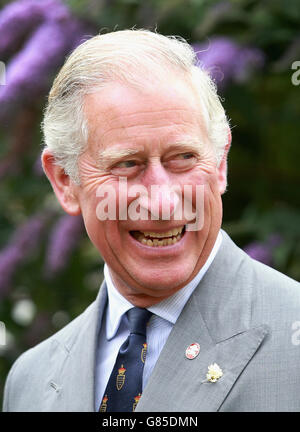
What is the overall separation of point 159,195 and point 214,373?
0.40 meters

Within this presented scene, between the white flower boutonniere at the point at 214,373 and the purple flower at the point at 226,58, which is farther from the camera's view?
the purple flower at the point at 226,58

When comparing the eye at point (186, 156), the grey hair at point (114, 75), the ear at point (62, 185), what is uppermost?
the grey hair at point (114, 75)

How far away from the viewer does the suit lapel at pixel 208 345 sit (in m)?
1.94

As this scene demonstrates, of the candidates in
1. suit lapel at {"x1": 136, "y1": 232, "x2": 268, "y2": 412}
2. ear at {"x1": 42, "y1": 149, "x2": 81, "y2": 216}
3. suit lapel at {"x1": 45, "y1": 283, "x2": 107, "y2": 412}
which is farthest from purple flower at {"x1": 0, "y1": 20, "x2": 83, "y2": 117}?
suit lapel at {"x1": 136, "y1": 232, "x2": 268, "y2": 412}

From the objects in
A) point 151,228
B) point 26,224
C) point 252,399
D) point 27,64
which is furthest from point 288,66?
point 252,399

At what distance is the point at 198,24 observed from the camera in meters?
3.18

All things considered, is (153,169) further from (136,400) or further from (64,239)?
(64,239)

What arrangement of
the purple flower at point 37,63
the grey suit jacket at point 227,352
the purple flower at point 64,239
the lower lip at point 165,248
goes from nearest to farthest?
the grey suit jacket at point 227,352
the lower lip at point 165,248
the purple flower at point 37,63
the purple flower at point 64,239

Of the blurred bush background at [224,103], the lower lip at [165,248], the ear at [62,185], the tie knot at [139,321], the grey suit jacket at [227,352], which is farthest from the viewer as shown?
the blurred bush background at [224,103]

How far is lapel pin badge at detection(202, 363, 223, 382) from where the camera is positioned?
6.37ft

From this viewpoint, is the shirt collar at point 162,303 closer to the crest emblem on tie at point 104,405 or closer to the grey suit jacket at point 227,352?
the grey suit jacket at point 227,352

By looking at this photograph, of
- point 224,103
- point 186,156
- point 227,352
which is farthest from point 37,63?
point 227,352

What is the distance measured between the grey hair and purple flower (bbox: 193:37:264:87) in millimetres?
755

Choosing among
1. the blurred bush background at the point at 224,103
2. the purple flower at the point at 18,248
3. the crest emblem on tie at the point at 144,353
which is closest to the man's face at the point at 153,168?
the crest emblem on tie at the point at 144,353
